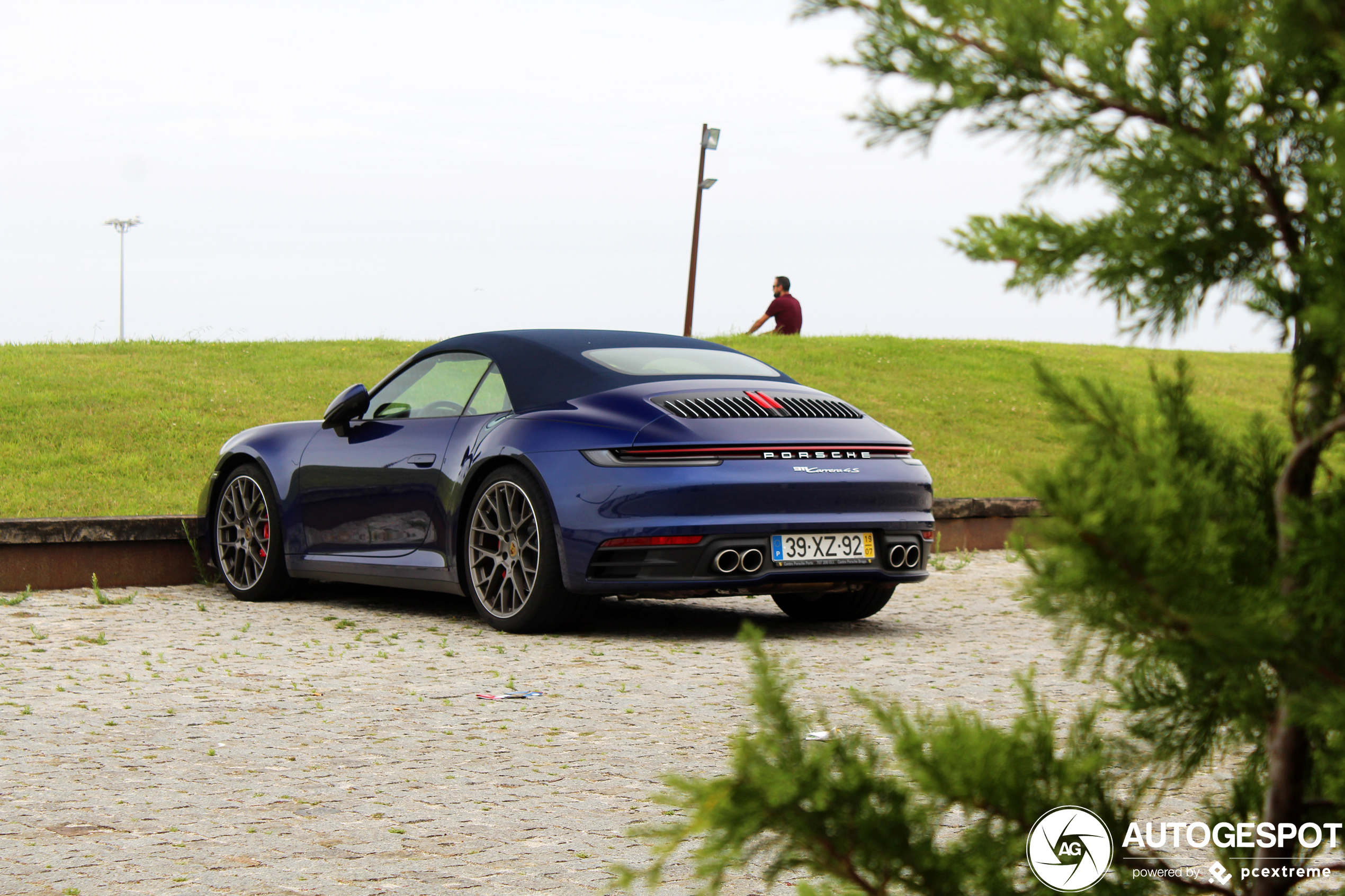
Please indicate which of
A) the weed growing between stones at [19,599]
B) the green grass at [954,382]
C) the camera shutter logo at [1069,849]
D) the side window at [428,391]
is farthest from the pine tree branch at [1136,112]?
the green grass at [954,382]

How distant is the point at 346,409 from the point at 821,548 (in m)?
3.02

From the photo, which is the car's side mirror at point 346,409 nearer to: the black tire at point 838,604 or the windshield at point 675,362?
the windshield at point 675,362

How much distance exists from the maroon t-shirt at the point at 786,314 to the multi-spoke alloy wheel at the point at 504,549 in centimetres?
1745

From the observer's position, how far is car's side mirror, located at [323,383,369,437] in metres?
8.26

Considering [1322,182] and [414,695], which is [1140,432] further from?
[414,695]

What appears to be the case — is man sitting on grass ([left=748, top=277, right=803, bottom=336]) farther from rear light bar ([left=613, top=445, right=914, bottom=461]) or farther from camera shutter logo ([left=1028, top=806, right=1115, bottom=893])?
camera shutter logo ([left=1028, top=806, right=1115, bottom=893])

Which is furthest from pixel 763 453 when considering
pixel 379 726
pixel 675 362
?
pixel 379 726

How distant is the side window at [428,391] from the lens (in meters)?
7.93

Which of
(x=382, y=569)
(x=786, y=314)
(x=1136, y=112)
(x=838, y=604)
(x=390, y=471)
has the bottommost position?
(x=838, y=604)

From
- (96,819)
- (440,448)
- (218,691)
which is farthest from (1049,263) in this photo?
(440,448)

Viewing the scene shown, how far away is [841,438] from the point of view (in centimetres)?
720

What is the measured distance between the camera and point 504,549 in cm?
717

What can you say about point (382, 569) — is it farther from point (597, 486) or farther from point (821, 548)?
point (821, 548)

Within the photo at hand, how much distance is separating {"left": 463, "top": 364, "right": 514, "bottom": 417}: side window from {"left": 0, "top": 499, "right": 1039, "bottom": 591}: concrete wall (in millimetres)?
2782
